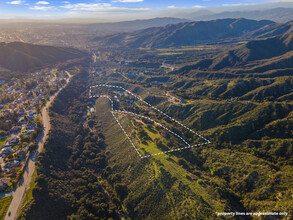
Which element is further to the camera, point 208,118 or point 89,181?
point 208,118

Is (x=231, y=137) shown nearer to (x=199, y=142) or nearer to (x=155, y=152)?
(x=199, y=142)

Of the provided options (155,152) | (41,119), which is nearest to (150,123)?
(155,152)

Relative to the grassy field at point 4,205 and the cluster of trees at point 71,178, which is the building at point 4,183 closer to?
the grassy field at point 4,205

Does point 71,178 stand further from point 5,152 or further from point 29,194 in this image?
point 5,152

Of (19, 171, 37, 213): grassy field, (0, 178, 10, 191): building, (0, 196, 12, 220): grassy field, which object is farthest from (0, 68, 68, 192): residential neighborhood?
(19, 171, 37, 213): grassy field

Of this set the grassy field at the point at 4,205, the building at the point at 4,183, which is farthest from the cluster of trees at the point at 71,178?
the building at the point at 4,183

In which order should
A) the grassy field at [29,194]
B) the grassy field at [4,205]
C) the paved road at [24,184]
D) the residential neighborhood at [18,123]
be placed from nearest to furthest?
the grassy field at [4,205]
the paved road at [24,184]
the grassy field at [29,194]
the residential neighborhood at [18,123]

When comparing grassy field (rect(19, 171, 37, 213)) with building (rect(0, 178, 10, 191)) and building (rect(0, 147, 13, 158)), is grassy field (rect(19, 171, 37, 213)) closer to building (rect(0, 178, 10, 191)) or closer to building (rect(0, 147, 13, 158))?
building (rect(0, 178, 10, 191))

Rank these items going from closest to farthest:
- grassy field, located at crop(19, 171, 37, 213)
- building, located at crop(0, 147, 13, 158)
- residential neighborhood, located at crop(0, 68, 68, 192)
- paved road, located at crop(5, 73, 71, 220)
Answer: paved road, located at crop(5, 73, 71, 220), grassy field, located at crop(19, 171, 37, 213), residential neighborhood, located at crop(0, 68, 68, 192), building, located at crop(0, 147, 13, 158)

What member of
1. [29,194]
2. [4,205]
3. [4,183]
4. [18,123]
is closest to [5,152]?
[4,183]

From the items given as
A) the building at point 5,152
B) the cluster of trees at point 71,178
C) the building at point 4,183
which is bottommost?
the cluster of trees at point 71,178

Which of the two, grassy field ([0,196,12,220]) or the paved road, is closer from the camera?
grassy field ([0,196,12,220])
